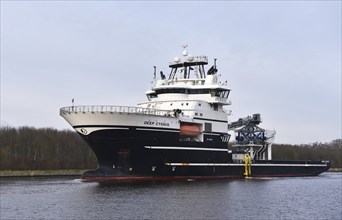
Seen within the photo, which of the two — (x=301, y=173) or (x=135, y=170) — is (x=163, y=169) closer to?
(x=135, y=170)

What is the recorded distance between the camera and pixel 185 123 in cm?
5403

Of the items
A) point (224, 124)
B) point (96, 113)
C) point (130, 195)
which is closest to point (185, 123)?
point (224, 124)

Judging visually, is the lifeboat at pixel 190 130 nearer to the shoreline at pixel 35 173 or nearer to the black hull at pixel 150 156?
the black hull at pixel 150 156

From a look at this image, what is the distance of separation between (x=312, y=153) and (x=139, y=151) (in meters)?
96.3

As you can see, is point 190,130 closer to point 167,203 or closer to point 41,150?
point 167,203

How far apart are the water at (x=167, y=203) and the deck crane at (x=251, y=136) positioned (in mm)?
23034

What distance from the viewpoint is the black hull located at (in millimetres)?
48438

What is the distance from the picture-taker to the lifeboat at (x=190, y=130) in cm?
5394

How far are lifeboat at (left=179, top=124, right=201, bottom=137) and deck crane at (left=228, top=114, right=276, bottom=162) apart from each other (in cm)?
1524

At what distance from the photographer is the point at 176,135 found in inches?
2035

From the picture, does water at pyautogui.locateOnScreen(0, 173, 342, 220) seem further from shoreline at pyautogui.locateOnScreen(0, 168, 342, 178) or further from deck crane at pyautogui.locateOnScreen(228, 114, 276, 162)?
shoreline at pyautogui.locateOnScreen(0, 168, 342, 178)

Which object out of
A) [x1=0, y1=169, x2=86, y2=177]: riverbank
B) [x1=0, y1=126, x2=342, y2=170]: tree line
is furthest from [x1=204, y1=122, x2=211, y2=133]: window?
[x1=0, y1=126, x2=342, y2=170]: tree line

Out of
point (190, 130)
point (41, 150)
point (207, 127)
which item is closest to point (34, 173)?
point (41, 150)

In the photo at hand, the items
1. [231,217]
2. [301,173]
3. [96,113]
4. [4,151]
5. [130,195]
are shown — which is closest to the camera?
[231,217]
